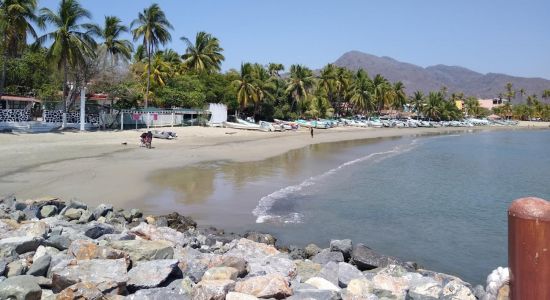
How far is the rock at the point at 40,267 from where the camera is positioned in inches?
243

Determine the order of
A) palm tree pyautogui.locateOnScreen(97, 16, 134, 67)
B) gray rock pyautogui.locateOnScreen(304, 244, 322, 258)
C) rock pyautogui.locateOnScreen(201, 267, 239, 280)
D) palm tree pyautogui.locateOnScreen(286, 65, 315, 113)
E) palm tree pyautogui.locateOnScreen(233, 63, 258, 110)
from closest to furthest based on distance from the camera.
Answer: rock pyautogui.locateOnScreen(201, 267, 239, 280), gray rock pyautogui.locateOnScreen(304, 244, 322, 258), palm tree pyautogui.locateOnScreen(97, 16, 134, 67), palm tree pyautogui.locateOnScreen(233, 63, 258, 110), palm tree pyautogui.locateOnScreen(286, 65, 315, 113)

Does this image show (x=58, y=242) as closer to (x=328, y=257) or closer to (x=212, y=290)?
(x=212, y=290)

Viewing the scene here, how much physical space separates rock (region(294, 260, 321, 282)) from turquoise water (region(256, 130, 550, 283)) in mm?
3720

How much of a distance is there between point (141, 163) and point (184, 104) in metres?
26.7

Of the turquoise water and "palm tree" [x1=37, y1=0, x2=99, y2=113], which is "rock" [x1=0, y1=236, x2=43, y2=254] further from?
"palm tree" [x1=37, y1=0, x2=99, y2=113]

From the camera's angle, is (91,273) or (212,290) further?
(91,273)

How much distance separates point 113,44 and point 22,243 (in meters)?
37.0

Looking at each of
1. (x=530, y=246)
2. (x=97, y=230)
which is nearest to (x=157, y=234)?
(x=97, y=230)

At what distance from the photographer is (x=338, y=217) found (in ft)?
48.7

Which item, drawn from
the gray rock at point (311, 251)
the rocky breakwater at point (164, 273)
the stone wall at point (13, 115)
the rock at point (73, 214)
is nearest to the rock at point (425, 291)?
the rocky breakwater at point (164, 273)

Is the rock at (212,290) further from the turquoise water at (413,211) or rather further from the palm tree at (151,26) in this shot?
the palm tree at (151,26)

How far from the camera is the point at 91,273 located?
19.2ft

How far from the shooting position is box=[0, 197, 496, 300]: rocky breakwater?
18.4 feet

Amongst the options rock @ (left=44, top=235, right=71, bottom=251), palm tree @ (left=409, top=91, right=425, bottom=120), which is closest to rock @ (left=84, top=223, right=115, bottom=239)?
rock @ (left=44, top=235, right=71, bottom=251)
